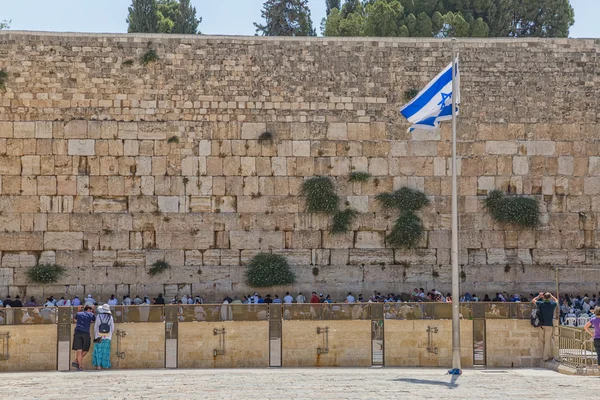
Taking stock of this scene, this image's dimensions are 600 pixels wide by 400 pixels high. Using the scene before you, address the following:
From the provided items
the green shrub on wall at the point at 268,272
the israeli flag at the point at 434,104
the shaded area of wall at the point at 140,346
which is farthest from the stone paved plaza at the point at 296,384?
the green shrub on wall at the point at 268,272

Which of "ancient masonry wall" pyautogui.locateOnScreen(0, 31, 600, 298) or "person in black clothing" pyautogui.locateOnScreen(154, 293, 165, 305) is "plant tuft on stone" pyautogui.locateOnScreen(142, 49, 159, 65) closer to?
"ancient masonry wall" pyautogui.locateOnScreen(0, 31, 600, 298)

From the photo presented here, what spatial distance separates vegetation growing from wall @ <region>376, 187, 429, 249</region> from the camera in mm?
20750

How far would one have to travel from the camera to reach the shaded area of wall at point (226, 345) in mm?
14984

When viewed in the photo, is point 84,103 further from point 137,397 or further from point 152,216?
point 137,397

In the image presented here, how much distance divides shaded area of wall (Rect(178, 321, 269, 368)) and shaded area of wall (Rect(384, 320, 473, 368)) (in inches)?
75.5

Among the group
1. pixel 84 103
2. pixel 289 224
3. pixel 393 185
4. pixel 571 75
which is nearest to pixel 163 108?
pixel 84 103

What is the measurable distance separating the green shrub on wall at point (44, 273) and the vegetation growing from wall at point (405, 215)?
683 cm

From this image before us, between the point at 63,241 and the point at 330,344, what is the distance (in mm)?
7669

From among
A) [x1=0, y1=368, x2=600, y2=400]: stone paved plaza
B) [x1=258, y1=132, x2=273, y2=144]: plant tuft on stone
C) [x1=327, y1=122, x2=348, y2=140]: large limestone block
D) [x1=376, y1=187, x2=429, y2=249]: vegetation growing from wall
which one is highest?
[x1=327, y1=122, x2=348, y2=140]: large limestone block

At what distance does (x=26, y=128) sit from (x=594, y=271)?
40.4 feet

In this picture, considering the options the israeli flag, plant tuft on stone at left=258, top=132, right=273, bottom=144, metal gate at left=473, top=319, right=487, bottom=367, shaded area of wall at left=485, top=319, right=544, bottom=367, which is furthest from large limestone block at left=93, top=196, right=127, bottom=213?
shaded area of wall at left=485, top=319, right=544, bottom=367

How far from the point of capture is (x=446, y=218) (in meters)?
21.1

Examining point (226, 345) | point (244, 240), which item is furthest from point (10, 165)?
point (226, 345)

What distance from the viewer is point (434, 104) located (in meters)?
15.6
